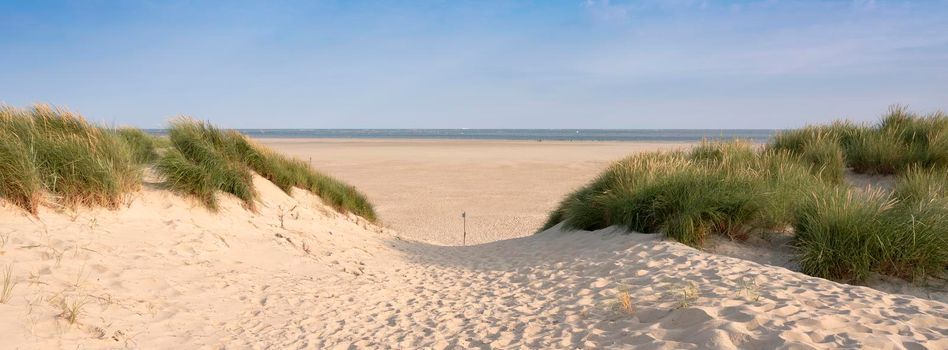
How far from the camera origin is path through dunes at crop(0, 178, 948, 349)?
3.90m

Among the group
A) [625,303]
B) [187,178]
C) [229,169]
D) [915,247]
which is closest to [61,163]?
[187,178]

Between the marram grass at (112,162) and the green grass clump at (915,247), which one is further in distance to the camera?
the marram grass at (112,162)

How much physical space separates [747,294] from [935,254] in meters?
2.48

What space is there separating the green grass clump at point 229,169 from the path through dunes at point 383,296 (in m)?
0.46

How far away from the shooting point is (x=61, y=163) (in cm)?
650

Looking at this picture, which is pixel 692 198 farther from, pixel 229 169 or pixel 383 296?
pixel 229 169

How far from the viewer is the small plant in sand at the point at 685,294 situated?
14.6 feet

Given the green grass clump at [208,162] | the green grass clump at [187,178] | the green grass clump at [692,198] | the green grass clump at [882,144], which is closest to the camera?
the green grass clump at [692,198]

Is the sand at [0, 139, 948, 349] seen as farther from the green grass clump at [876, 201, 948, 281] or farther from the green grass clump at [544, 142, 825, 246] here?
the green grass clump at [876, 201, 948, 281]

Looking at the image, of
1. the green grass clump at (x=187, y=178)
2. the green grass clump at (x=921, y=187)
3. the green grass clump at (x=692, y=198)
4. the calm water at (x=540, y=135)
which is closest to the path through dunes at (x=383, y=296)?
the green grass clump at (x=187, y=178)

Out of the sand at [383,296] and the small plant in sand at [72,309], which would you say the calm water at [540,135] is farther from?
the small plant in sand at [72,309]

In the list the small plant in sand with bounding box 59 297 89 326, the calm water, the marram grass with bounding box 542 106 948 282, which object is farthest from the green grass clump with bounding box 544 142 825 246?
the calm water

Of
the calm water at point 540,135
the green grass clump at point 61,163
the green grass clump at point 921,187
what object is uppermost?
the green grass clump at point 61,163

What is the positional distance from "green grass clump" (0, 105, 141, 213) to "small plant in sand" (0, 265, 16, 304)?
5.29ft
